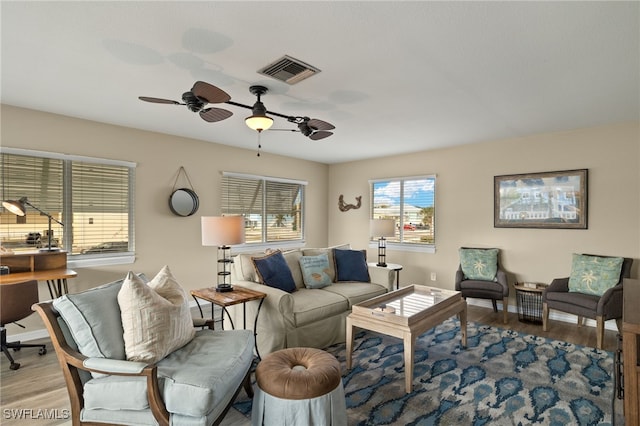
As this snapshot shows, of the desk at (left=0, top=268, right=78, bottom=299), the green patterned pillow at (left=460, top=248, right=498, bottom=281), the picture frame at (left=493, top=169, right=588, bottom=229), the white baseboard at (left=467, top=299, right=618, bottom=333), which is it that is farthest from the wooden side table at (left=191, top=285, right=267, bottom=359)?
the picture frame at (left=493, top=169, right=588, bottom=229)

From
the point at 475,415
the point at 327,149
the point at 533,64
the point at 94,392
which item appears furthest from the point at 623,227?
the point at 94,392

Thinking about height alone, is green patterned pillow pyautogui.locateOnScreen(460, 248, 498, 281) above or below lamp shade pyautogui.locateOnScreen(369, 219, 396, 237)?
below

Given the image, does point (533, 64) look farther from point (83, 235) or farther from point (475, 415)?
point (83, 235)

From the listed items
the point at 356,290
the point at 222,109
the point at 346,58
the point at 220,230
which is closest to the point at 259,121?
the point at 222,109

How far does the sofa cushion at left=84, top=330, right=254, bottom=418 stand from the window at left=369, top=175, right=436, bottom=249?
13.9 ft

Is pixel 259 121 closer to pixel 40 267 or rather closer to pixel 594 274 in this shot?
pixel 40 267

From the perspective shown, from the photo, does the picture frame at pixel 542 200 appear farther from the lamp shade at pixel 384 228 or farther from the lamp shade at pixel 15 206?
the lamp shade at pixel 15 206

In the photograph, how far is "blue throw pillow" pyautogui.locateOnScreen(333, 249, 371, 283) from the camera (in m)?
4.20

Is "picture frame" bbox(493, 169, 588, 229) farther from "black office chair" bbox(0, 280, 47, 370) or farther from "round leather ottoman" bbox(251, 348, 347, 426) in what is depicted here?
"black office chair" bbox(0, 280, 47, 370)

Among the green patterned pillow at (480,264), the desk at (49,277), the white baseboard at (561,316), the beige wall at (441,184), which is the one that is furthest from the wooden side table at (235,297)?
the white baseboard at (561,316)

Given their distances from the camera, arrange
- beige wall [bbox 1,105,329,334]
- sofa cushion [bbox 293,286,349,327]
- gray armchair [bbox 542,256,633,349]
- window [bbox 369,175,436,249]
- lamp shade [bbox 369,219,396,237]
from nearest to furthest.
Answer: sofa cushion [bbox 293,286,349,327]
gray armchair [bbox 542,256,633,349]
beige wall [bbox 1,105,329,334]
lamp shade [bbox 369,219,396,237]
window [bbox 369,175,436,249]

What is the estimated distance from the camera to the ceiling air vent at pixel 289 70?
241 cm

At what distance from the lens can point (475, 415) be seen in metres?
2.22

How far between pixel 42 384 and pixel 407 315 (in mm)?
2967
